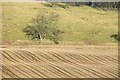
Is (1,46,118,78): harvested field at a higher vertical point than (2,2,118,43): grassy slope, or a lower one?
higher

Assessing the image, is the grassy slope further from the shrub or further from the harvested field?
the harvested field

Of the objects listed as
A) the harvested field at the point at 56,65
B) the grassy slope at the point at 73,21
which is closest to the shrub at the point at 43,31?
the grassy slope at the point at 73,21

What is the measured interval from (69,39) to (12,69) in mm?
35705

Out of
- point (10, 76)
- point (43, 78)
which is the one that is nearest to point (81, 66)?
point (43, 78)

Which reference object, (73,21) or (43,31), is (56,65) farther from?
(73,21)

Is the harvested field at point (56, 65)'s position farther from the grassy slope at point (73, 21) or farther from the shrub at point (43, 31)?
the grassy slope at point (73, 21)

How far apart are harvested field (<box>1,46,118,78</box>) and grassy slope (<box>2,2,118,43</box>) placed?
27443 mm

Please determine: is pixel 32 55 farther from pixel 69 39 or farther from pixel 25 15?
pixel 25 15

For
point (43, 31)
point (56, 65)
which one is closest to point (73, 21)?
point (43, 31)

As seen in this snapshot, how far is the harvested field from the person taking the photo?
853 inches

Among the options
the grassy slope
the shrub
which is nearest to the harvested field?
the shrub

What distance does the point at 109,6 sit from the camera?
8988cm

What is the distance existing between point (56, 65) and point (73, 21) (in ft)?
158

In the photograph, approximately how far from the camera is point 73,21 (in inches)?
2813
